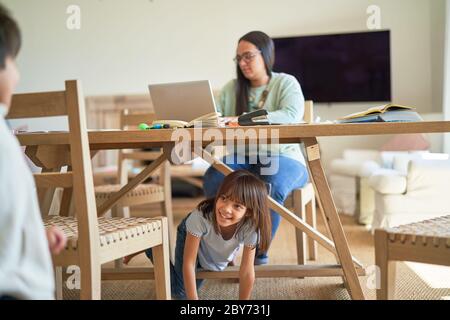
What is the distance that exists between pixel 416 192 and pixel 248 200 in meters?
1.77

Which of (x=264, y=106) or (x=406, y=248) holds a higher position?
(x=264, y=106)

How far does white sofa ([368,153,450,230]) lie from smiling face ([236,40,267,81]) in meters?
1.19

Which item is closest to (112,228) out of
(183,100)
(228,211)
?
(228,211)

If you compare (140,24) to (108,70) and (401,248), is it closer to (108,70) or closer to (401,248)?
(108,70)

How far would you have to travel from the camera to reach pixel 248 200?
5.64ft

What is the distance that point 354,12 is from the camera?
16.4 ft

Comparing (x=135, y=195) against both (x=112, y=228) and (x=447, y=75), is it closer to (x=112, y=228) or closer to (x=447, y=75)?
(x=112, y=228)

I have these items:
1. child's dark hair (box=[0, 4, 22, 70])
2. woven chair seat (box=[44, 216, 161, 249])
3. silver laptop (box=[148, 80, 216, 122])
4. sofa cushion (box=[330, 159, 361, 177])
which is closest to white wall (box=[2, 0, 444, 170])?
sofa cushion (box=[330, 159, 361, 177])

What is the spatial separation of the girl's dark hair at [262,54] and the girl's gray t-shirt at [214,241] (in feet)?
2.55

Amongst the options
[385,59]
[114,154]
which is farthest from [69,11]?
[385,59]

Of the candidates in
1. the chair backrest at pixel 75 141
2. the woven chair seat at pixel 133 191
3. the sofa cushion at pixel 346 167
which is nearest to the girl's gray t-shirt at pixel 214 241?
the chair backrest at pixel 75 141

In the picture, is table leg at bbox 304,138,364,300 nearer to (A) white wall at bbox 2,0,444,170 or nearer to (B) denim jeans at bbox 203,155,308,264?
(B) denim jeans at bbox 203,155,308,264

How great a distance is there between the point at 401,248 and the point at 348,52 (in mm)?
3896
